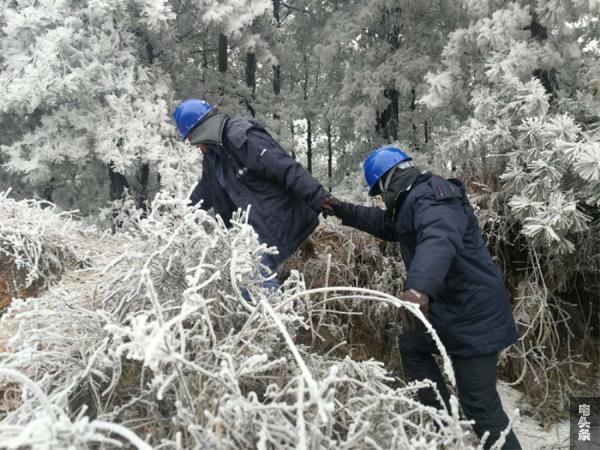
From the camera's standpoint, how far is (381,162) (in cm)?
281

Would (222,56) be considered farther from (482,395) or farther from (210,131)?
(482,395)

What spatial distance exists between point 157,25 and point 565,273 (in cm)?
695

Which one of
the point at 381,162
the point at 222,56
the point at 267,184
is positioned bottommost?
the point at 267,184

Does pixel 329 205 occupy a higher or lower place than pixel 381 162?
lower

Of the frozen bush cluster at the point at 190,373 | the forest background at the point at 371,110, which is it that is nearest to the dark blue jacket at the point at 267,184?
the forest background at the point at 371,110

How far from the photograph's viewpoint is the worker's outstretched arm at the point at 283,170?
299 cm

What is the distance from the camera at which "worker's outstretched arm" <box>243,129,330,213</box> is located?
299cm

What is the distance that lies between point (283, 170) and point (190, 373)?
1.69 metres

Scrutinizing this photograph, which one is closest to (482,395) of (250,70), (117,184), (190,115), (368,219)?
(368,219)

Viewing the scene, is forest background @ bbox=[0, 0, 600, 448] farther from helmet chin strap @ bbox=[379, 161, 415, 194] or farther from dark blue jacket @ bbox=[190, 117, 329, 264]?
helmet chin strap @ bbox=[379, 161, 415, 194]

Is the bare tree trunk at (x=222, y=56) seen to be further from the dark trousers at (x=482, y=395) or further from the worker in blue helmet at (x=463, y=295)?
the dark trousers at (x=482, y=395)

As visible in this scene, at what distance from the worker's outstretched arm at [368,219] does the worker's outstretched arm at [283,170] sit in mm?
189

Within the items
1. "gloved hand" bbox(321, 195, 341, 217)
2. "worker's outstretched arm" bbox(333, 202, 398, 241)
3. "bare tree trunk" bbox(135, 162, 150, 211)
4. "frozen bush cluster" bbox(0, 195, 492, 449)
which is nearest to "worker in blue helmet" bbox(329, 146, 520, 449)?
"worker's outstretched arm" bbox(333, 202, 398, 241)

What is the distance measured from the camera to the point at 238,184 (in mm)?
3125
